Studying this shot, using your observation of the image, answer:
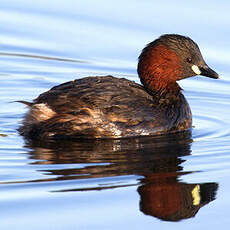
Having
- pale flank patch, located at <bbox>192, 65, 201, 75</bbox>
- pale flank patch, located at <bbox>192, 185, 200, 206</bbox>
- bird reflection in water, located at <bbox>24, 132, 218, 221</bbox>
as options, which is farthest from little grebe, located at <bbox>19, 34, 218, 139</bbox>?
pale flank patch, located at <bbox>192, 185, 200, 206</bbox>

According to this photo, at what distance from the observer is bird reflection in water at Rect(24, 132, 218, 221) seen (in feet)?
25.5

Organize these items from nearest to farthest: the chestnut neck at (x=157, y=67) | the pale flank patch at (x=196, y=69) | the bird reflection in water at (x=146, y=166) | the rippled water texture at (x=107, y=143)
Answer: the rippled water texture at (x=107, y=143), the bird reflection in water at (x=146, y=166), the chestnut neck at (x=157, y=67), the pale flank patch at (x=196, y=69)

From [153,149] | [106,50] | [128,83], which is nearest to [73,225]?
[153,149]

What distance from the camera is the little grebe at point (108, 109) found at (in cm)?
968

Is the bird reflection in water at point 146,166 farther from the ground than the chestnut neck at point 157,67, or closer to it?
closer to it

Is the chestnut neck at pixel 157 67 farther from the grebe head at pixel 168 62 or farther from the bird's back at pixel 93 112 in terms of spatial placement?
the bird's back at pixel 93 112

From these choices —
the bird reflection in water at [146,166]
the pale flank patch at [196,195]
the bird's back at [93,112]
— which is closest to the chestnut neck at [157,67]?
the bird's back at [93,112]

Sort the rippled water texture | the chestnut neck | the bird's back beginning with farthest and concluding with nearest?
the chestnut neck → the bird's back → the rippled water texture

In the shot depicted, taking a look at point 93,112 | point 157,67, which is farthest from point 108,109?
point 157,67

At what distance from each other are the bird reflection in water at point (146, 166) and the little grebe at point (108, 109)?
0.42 ft

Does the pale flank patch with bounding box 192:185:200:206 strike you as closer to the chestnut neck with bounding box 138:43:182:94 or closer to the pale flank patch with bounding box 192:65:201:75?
the chestnut neck with bounding box 138:43:182:94

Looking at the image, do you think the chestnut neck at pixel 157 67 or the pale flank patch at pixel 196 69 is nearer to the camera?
the chestnut neck at pixel 157 67

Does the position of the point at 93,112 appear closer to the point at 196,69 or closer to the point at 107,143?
the point at 107,143

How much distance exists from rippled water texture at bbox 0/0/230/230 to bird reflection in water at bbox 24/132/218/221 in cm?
1
